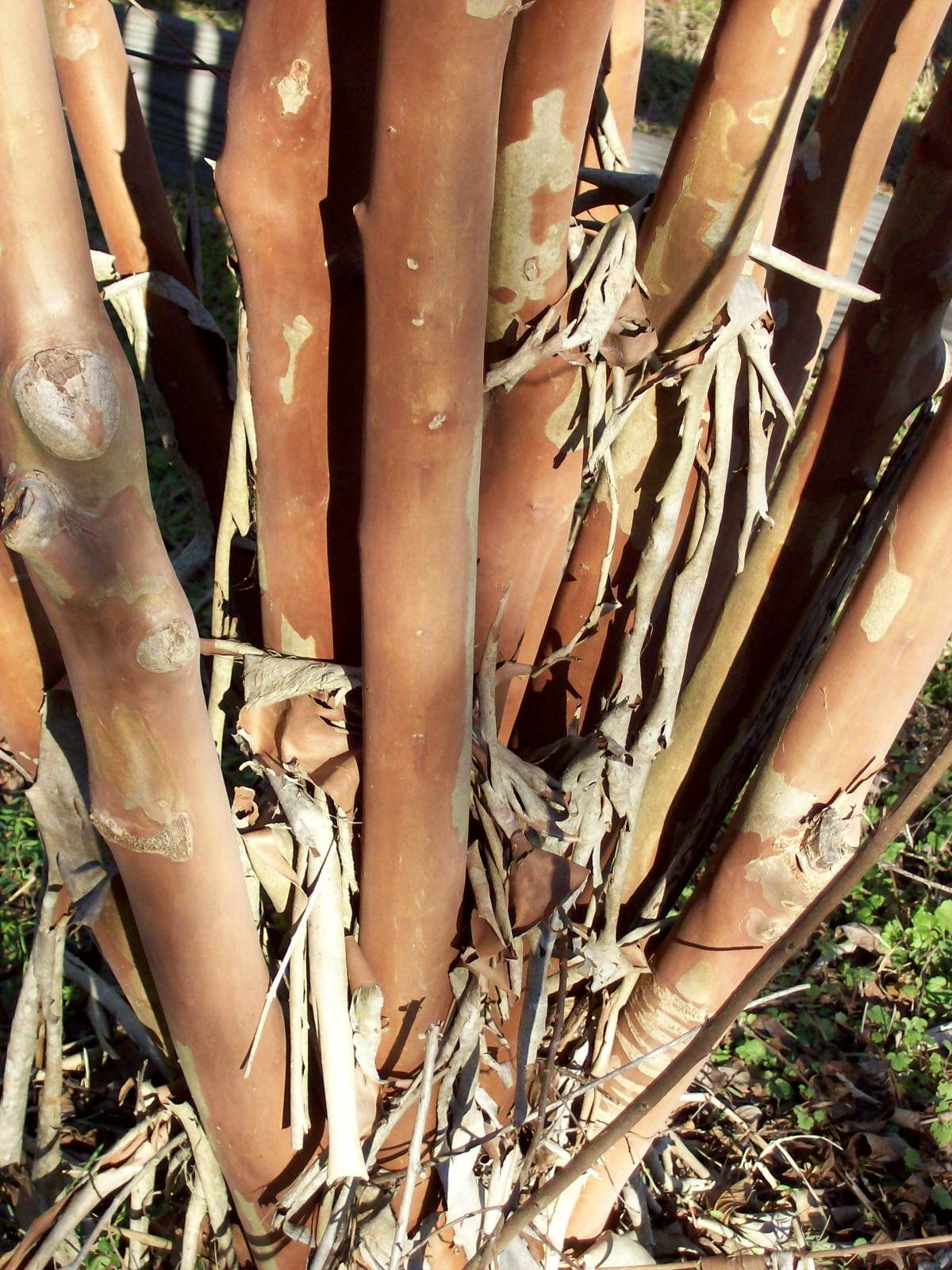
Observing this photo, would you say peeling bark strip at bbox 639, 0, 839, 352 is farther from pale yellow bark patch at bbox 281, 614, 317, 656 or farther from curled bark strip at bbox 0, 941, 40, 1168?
curled bark strip at bbox 0, 941, 40, 1168

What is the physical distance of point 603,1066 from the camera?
4.26 ft

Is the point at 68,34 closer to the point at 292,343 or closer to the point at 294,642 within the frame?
the point at 292,343

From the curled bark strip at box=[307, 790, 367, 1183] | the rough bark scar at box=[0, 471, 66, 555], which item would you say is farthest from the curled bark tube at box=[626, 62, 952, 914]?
the rough bark scar at box=[0, 471, 66, 555]

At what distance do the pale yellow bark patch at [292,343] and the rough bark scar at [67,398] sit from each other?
22 centimetres

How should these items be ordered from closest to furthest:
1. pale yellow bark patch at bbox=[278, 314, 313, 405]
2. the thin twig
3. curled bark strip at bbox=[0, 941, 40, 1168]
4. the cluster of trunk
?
the cluster of trunk < pale yellow bark patch at bbox=[278, 314, 313, 405] < the thin twig < curled bark strip at bbox=[0, 941, 40, 1168]

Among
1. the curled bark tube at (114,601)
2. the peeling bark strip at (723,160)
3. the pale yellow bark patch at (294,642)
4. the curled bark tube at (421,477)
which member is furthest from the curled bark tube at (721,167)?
the curled bark tube at (114,601)

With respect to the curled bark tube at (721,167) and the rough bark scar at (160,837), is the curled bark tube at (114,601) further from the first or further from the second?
the curled bark tube at (721,167)

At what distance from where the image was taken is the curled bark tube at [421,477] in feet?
2.23

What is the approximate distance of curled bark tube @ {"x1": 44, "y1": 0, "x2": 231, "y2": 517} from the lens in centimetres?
106

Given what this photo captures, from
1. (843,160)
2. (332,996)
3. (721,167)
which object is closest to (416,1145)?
(332,996)

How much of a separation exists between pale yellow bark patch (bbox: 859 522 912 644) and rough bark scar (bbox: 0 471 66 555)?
683 millimetres

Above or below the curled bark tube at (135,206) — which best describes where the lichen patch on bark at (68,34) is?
above

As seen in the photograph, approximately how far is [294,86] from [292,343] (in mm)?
191

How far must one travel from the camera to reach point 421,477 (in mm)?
828
